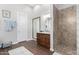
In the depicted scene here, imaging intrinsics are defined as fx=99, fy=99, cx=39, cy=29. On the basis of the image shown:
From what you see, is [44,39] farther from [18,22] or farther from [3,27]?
[3,27]

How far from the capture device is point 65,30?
172 centimetres

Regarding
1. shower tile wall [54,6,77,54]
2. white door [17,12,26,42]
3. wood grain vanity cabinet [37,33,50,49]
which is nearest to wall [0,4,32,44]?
white door [17,12,26,42]

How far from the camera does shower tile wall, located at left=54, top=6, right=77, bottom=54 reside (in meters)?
1.70

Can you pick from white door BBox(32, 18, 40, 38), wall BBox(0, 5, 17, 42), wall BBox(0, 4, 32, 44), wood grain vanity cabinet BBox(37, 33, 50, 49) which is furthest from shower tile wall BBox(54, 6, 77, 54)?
wall BBox(0, 5, 17, 42)

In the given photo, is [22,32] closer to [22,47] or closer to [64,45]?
[22,47]

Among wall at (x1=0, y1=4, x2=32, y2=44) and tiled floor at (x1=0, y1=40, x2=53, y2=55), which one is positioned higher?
wall at (x1=0, y1=4, x2=32, y2=44)

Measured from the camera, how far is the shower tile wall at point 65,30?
1.70 meters

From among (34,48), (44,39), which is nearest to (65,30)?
(44,39)

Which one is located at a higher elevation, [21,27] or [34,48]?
[21,27]

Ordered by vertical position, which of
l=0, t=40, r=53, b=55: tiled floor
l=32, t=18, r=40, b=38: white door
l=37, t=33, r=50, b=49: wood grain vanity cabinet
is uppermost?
l=32, t=18, r=40, b=38: white door

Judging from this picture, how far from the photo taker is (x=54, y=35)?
1.74 m

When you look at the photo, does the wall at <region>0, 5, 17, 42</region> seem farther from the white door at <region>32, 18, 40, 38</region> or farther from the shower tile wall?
the shower tile wall

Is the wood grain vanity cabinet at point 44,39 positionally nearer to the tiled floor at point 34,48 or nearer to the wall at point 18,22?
the tiled floor at point 34,48

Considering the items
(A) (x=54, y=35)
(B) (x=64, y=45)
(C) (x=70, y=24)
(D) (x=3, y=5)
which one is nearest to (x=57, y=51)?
(B) (x=64, y=45)
